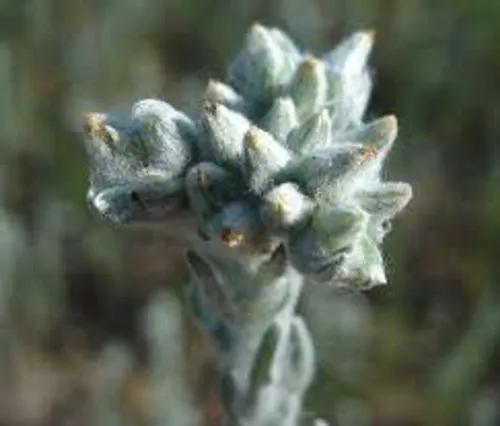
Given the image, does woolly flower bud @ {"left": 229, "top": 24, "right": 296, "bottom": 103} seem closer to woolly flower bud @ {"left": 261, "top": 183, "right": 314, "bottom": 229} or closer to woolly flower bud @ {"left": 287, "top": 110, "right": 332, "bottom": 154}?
woolly flower bud @ {"left": 287, "top": 110, "right": 332, "bottom": 154}

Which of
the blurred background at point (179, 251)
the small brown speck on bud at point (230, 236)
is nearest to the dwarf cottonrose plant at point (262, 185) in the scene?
the small brown speck on bud at point (230, 236)

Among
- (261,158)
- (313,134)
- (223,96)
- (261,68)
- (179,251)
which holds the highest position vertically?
(179,251)

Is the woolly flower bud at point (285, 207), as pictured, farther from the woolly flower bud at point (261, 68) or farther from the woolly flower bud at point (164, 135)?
the woolly flower bud at point (261, 68)

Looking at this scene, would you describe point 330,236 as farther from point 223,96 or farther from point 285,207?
point 223,96

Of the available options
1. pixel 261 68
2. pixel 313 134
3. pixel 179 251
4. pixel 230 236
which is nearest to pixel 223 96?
pixel 261 68

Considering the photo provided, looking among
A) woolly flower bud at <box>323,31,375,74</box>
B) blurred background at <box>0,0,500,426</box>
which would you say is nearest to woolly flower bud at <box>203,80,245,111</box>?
woolly flower bud at <box>323,31,375,74</box>

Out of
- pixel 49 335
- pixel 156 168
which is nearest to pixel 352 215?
pixel 156 168

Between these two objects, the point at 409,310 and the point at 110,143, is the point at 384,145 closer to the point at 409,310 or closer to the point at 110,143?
the point at 110,143
